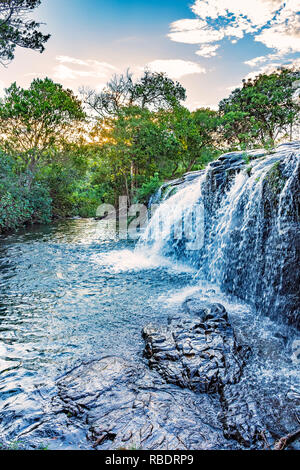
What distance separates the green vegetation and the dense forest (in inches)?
2.6

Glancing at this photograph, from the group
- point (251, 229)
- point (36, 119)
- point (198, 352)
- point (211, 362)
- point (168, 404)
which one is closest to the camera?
point (168, 404)

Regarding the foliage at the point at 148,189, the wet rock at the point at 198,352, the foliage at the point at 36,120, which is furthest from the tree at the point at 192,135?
the wet rock at the point at 198,352

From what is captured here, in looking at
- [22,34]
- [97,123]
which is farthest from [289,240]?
[97,123]

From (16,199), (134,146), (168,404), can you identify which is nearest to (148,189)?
(134,146)

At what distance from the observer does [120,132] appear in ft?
60.2

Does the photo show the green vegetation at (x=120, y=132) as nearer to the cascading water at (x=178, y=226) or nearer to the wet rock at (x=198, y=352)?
the cascading water at (x=178, y=226)

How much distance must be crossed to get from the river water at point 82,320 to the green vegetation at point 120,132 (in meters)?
10.00

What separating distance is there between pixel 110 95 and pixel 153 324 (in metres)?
19.6

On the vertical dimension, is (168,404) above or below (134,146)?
below

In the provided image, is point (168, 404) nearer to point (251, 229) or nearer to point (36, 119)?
point (251, 229)

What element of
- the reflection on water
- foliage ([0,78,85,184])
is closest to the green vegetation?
foliage ([0,78,85,184])

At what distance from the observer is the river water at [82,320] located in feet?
8.76

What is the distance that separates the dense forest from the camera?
15.7 metres

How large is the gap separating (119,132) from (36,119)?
5.49 m
